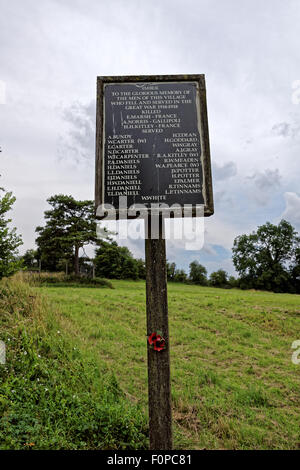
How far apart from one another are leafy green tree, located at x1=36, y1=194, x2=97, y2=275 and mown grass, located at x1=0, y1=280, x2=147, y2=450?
1193 inches

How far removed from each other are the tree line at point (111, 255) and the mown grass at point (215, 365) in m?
3.81

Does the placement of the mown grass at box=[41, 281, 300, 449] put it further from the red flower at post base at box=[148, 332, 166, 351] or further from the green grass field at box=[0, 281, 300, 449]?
the red flower at post base at box=[148, 332, 166, 351]

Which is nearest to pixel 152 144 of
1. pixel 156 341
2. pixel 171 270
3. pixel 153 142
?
pixel 153 142

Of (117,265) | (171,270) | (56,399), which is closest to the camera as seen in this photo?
(56,399)

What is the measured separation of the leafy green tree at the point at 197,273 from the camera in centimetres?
6352

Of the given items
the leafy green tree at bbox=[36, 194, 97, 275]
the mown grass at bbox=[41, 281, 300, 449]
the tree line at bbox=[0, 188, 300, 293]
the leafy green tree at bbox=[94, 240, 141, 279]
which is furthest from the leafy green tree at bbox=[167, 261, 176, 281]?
the mown grass at bbox=[41, 281, 300, 449]

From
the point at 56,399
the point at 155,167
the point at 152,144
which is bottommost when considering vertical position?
the point at 56,399

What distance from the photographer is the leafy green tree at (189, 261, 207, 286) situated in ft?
208

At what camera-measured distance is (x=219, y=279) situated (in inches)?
A: 2458

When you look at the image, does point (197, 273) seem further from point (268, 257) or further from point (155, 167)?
point (155, 167)

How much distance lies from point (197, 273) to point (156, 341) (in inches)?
2459

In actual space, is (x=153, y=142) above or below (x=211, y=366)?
above

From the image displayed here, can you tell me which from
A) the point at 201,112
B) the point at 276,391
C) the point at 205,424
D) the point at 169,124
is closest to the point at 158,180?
the point at 169,124

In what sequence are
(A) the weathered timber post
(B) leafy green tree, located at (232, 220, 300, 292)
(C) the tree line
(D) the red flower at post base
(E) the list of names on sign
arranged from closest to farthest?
(A) the weathered timber post, (D) the red flower at post base, (E) the list of names on sign, (C) the tree line, (B) leafy green tree, located at (232, 220, 300, 292)
